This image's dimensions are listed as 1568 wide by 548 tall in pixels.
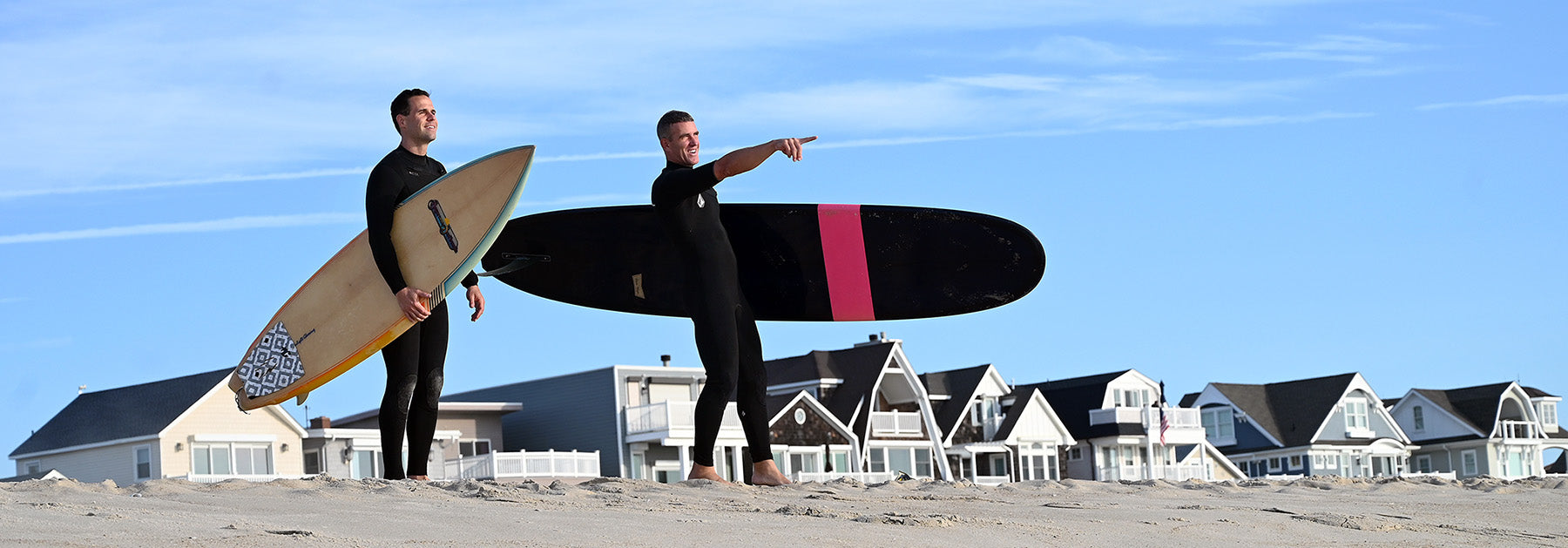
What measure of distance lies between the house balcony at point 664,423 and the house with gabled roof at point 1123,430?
11120mm

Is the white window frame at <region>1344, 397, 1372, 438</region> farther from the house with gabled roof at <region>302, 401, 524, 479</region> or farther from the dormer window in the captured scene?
the house with gabled roof at <region>302, 401, 524, 479</region>

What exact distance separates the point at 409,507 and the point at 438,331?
1.75m

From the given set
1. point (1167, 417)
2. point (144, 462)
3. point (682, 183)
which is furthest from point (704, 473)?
point (1167, 417)

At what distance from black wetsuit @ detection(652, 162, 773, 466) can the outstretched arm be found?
337 mm

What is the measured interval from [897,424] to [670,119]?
36.7 metres

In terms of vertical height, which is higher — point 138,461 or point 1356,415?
point 138,461

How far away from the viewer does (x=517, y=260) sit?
27.3ft

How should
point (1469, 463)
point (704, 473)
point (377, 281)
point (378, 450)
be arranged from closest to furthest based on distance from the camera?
point (377, 281) → point (704, 473) → point (378, 450) → point (1469, 463)

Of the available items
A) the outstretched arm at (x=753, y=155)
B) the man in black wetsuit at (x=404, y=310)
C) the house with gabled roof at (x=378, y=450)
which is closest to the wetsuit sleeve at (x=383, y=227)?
the man in black wetsuit at (x=404, y=310)

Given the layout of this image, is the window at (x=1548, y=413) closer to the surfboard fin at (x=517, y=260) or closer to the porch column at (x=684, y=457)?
the porch column at (x=684, y=457)

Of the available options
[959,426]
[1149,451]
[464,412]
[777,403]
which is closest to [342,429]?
[464,412]

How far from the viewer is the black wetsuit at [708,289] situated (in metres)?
7.75

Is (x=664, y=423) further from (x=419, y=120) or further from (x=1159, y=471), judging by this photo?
(x=419, y=120)

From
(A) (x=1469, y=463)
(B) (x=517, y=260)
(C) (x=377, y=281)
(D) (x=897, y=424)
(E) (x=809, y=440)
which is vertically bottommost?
(A) (x=1469, y=463)
